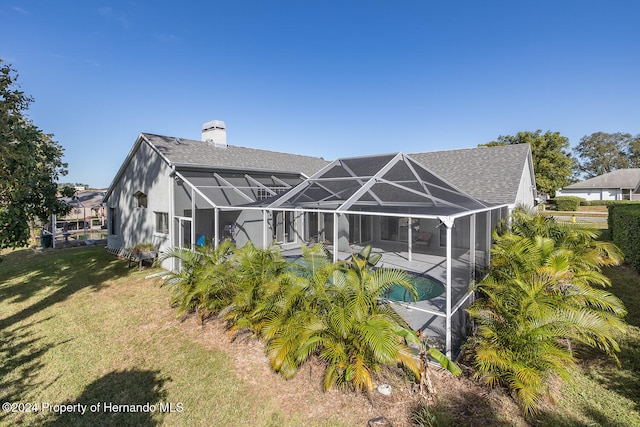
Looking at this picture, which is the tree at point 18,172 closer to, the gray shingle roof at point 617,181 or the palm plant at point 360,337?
the palm plant at point 360,337

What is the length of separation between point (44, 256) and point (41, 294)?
11.8 metres

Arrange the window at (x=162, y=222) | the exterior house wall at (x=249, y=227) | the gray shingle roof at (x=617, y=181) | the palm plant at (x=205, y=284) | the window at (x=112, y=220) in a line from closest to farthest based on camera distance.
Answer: the palm plant at (x=205, y=284) < the window at (x=162, y=222) < the exterior house wall at (x=249, y=227) < the window at (x=112, y=220) < the gray shingle roof at (x=617, y=181)

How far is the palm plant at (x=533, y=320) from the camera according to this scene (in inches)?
242

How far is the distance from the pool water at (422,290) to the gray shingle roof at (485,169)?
333 inches

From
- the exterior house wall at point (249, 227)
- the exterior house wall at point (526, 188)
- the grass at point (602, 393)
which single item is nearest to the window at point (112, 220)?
the exterior house wall at point (249, 227)

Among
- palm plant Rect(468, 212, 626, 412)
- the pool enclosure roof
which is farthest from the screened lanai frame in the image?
palm plant Rect(468, 212, 626, 412)

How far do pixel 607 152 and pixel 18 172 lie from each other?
404 ft

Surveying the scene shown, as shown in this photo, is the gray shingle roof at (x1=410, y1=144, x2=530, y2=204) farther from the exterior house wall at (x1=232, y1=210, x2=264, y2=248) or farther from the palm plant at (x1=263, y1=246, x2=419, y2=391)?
the palm plant at (x1=263, y1=246, x2=419, y2=391)

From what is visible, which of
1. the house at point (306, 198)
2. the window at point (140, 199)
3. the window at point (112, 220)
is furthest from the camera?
the window at point (112, 220)

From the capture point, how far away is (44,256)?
75.0ft

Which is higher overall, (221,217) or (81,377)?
(221,217)

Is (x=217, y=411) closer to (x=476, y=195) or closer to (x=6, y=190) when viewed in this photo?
(x=6, y=190)

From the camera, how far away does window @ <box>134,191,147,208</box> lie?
19.7 m

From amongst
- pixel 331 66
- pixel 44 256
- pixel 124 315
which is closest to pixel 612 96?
pixel 331 66
